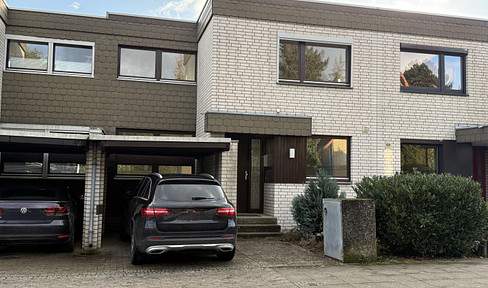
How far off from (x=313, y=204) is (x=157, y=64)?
6692mm

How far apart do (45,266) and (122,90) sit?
6.91 m

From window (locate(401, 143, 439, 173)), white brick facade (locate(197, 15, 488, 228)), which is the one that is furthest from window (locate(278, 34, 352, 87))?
window (locate(401, 143, 439, 173))

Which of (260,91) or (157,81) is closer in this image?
(260,91)

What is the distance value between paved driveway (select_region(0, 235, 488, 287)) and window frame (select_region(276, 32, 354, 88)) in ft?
17.5

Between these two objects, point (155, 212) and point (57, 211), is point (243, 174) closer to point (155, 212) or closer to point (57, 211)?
point (57, 211)

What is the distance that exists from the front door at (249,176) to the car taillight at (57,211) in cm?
513

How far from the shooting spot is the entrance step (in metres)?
11.8

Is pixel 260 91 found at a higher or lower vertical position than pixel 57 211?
higher

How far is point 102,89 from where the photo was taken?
1388cm

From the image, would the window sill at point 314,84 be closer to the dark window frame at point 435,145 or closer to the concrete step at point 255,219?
the dark window frame at point 435,145

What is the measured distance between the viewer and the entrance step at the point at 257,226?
11.8m

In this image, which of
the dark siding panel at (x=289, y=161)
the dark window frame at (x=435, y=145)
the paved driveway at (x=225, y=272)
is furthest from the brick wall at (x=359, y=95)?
the paved driveway at (x=225, y=272)

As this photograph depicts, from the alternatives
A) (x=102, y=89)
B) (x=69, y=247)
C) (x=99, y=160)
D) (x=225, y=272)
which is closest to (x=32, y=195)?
(x=69, y=247)

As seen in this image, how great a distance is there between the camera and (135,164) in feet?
46.3
